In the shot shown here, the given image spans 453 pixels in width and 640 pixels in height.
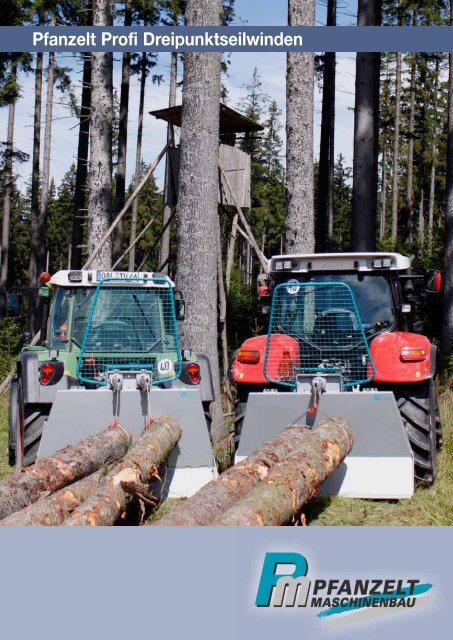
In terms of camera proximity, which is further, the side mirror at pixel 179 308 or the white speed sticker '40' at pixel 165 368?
the side mirror at pixel 179 308

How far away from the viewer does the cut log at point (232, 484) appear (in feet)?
18.1

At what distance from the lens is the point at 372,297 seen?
894 cm

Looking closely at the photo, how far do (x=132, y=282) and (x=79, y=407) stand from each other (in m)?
1.81

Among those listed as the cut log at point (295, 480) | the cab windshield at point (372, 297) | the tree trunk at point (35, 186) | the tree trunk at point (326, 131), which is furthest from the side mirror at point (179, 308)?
the tree trunk at point (35, 186)

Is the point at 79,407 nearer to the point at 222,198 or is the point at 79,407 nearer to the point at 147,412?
the point at 147,412

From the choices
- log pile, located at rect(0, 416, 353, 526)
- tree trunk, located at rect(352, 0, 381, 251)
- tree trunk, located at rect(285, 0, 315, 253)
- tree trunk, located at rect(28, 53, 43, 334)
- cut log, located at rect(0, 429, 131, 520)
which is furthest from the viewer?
tree trunk, located at rect(28, 53, 43, 334)

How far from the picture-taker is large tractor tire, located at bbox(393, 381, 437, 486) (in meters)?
8.14

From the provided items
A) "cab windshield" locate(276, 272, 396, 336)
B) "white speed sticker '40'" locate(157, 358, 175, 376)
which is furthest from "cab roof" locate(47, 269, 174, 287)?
"cab windshield" locate(276, 272, 396, 336)

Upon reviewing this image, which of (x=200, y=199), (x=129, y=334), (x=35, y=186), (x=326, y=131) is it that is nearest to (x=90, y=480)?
(x=129, y=334)

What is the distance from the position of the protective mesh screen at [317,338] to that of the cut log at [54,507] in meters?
2.45

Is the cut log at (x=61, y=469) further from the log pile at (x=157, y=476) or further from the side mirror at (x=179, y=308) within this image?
the side mirror at (x=179, y=308)

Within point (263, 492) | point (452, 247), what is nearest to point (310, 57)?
point (452, 247)

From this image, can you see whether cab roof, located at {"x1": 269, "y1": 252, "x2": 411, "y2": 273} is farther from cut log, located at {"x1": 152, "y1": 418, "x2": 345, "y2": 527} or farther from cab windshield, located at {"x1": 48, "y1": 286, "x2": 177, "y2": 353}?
cut log, located at {"x1": 152, "y1": 418, "x2": 345, "y2": 527}

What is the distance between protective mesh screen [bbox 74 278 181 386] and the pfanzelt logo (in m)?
4.61
